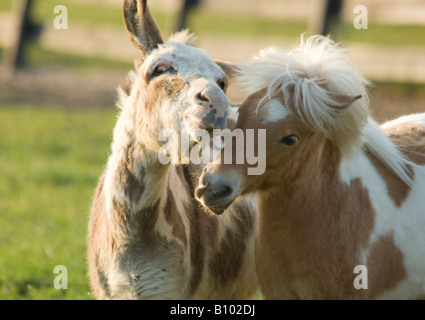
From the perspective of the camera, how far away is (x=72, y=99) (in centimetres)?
1319

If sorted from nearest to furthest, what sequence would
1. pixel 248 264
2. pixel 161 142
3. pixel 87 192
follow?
pixel 161 142
pixel 248 264
pixel 87 192

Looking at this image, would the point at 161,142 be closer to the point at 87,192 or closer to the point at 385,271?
the point at 385,271

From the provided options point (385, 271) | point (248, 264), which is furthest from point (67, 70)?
point (385, 271)

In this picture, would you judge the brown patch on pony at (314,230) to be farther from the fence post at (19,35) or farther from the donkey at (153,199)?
the fence post at (19,35)

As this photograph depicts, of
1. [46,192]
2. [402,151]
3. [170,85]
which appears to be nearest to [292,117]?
[170,85]

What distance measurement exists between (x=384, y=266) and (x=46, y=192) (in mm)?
5421

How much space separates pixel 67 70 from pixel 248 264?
1134 cm

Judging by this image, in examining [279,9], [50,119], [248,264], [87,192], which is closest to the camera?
[248,264]

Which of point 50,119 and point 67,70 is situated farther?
point 67,70

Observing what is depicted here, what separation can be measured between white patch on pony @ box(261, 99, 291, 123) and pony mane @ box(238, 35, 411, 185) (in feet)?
0.14

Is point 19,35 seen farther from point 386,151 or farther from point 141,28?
point 386,151

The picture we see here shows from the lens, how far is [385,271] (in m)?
4.16

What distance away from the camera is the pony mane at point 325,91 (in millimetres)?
4086
